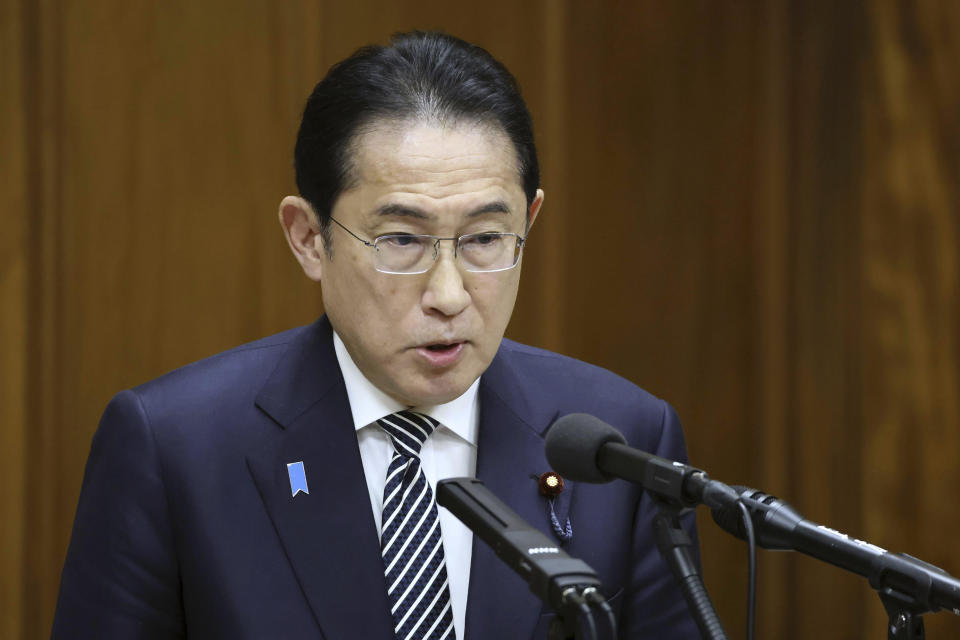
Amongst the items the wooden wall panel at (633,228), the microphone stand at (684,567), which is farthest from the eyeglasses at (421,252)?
the wooden wall panel at (633,228)

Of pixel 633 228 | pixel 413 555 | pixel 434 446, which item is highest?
pixel 633 228

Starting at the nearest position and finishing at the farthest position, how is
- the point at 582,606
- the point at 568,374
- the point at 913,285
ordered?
the point at 582,606 < the point at 568,374 < the point at 913,285

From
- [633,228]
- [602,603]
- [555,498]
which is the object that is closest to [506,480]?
[555,498]

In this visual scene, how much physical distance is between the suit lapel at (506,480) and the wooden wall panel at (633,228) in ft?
2.96

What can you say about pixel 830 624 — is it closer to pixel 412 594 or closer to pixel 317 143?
pixel 412 594

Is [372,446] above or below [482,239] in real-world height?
below

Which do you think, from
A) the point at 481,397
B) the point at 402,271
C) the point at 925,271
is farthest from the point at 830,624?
the point at 402,271

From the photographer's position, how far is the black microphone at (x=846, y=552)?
1002mm

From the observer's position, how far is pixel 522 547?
3.25 feet

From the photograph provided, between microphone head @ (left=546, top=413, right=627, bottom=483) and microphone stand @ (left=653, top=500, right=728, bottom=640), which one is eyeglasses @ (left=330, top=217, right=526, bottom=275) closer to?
microphone head @ (left=546, top=413, right=627, bottom=483)

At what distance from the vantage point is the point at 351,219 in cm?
163

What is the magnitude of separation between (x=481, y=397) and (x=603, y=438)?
0.72m

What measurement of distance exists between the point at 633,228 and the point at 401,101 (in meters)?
1.48

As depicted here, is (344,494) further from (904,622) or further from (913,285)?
(913,285)
